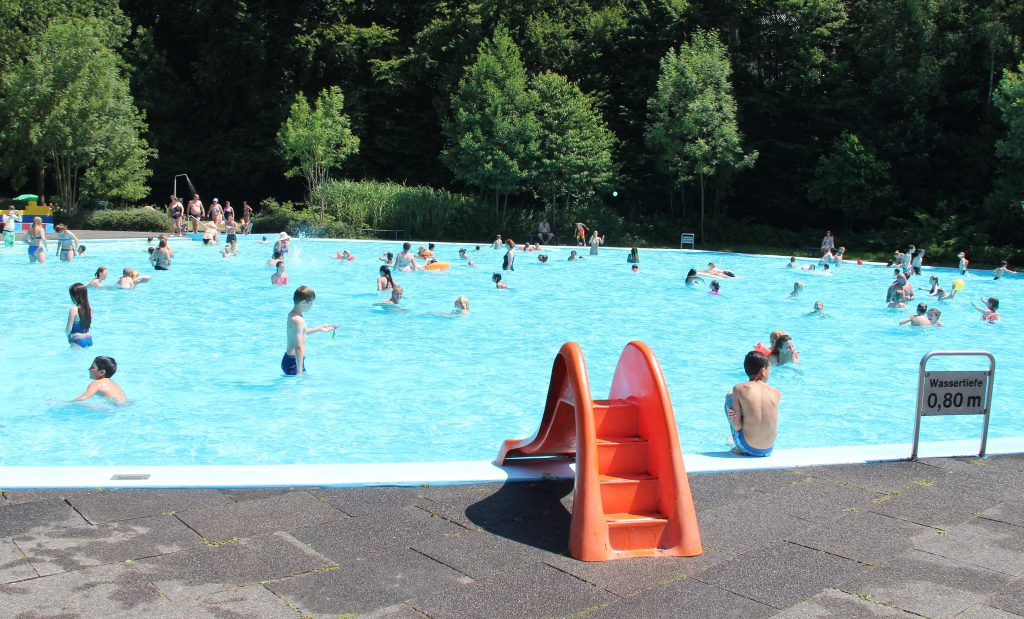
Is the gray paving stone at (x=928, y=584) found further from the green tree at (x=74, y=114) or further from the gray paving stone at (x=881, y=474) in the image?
the green tree at (x=74, y=114)

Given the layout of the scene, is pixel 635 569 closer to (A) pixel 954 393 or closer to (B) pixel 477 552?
(B) pixel 477 552

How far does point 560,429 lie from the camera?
6.60 m

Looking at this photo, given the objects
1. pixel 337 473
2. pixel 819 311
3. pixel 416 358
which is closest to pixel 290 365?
A: pixel 416 358

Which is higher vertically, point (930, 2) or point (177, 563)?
point (930, 2)

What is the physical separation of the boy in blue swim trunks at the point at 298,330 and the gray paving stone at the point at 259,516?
5632 mm

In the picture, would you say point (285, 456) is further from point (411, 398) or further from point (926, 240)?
point (926, 240)

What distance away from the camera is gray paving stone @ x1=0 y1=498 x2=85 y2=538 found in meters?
5.38

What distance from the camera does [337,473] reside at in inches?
260

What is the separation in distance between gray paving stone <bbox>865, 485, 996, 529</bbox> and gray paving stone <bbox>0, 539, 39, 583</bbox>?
518 cm

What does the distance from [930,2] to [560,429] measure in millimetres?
38487

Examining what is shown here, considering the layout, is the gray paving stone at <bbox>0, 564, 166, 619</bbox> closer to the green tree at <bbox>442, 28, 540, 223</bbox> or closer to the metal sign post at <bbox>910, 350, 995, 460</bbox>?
the metal sign post at <bbox>910, 350, 995, 460</bbox>

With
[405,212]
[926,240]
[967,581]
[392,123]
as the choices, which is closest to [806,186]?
[926,240]

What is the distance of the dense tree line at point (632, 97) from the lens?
39.1 m

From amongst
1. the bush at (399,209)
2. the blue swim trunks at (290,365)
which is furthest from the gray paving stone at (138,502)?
the bush at (399,209)
